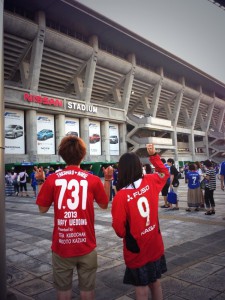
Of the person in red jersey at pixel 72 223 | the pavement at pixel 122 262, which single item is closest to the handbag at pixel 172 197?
the pavement at pixel 122 262

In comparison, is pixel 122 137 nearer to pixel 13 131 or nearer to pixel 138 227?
pixel 13 131

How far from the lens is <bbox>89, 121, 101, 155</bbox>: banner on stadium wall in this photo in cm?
3931

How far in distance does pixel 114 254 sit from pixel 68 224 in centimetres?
288

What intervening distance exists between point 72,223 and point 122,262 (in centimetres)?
249

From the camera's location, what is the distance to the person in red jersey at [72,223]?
234 centimetres

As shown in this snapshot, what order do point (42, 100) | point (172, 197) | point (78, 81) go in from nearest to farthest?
1. point (172, 197)
2. point (42, 100)
3. point (78, 81)

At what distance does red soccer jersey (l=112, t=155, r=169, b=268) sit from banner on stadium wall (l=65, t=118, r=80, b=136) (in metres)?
34.4

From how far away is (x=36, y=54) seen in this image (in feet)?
104

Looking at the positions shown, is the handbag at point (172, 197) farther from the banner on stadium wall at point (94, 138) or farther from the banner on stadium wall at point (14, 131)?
the banner on stadium wall at point (94, 138)

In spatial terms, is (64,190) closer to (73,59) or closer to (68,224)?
(68,224)

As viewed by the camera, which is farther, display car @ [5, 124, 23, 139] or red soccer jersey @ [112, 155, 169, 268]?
display car @ [5, 124, 23, 139]

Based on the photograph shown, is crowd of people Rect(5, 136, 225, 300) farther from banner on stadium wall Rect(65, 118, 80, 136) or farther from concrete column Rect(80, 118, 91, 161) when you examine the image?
concrete column Rect(80, 118, 91, 161)

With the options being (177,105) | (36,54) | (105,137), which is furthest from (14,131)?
(177,105)

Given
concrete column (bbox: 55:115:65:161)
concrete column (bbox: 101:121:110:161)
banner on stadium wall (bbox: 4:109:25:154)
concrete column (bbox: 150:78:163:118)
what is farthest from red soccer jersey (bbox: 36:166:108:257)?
concrete column (bbox: 150:78:163:118)
